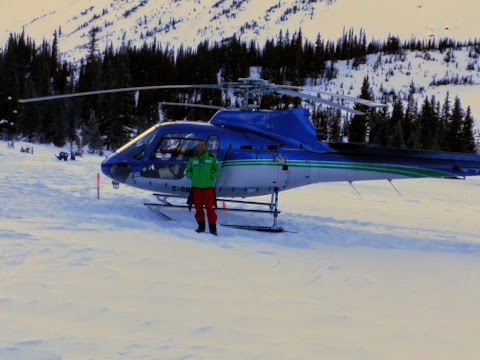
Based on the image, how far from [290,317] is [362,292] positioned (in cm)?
115

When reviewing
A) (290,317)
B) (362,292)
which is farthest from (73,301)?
(362,292)

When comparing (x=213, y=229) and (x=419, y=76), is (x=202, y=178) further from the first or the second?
(x=419, y=76)

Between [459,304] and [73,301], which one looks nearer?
[73,301]

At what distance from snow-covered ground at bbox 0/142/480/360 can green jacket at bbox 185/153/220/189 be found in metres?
0.85

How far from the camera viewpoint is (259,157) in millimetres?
7742

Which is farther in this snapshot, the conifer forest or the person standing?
the conifer forest

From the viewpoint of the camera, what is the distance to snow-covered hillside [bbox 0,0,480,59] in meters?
125

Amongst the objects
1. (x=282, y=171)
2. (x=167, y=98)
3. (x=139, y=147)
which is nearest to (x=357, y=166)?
(x=282, y=171)

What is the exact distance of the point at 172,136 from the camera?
7688 millimetres

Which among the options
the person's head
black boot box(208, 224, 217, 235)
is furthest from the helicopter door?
black boot box(208, 224, 217, 235)

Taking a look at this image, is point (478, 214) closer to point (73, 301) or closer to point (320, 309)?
point (320, 309)

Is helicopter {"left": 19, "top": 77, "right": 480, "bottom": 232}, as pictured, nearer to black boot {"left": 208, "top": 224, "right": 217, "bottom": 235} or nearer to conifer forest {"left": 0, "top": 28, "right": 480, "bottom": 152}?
black boot {"left": 208, "top": 224, "right": 217, "bottom": 235}

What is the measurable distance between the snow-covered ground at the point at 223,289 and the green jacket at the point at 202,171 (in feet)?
2.80

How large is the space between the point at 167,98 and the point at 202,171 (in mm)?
A: 49130
